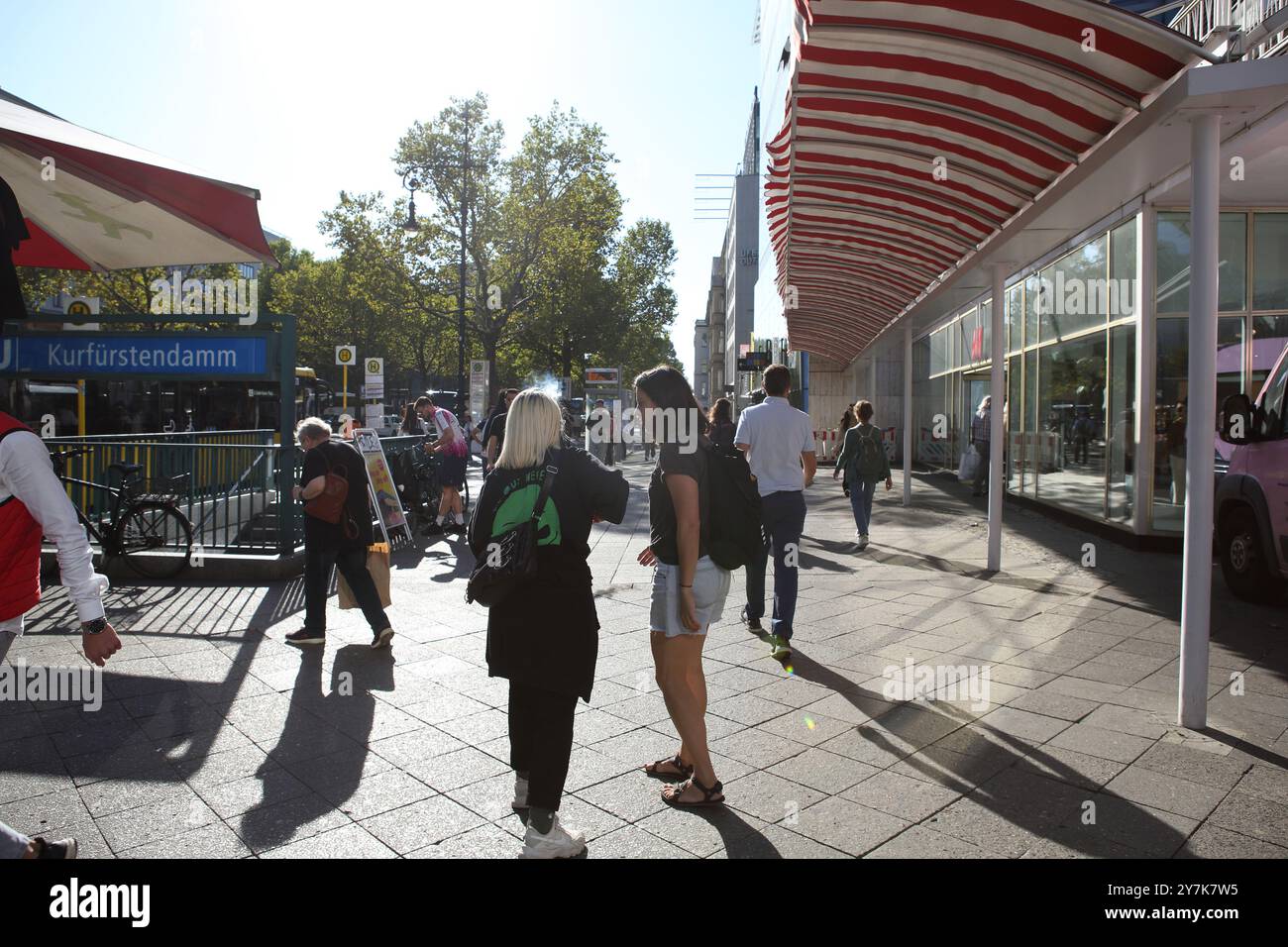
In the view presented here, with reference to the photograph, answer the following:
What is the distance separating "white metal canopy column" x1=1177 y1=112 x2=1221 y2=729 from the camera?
4.52 m

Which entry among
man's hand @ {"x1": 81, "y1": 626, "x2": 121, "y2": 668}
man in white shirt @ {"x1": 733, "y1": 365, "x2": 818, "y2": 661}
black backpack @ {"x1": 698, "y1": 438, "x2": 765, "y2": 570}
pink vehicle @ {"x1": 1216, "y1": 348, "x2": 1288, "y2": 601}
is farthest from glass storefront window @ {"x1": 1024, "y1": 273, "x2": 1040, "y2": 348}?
man's hand @ {"x1": 81, "y1": 626, "x2": 121, "y2": 668}

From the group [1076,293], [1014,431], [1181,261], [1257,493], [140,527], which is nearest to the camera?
[1257,493]

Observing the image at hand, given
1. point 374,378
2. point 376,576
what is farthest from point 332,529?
point 374,378

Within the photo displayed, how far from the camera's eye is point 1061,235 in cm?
860

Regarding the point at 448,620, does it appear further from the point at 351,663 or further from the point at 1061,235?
the point at 1061,235

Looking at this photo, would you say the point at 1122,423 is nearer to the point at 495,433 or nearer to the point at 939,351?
the point at 495,433

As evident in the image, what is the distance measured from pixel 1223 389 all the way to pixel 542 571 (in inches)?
422

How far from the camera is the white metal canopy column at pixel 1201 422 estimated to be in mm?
4523

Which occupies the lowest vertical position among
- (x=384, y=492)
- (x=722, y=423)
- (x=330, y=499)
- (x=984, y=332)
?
(x=384, y=492)

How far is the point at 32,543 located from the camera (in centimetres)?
298

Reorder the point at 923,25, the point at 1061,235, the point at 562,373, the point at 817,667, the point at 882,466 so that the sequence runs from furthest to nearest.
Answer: the point at 562,373, the point at 882,466, the point at 1061,235, the point at 817,667, the point at 923,25

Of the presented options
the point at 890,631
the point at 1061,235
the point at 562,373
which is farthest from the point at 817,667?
the point at 562,373

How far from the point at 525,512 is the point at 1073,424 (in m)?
11.5
